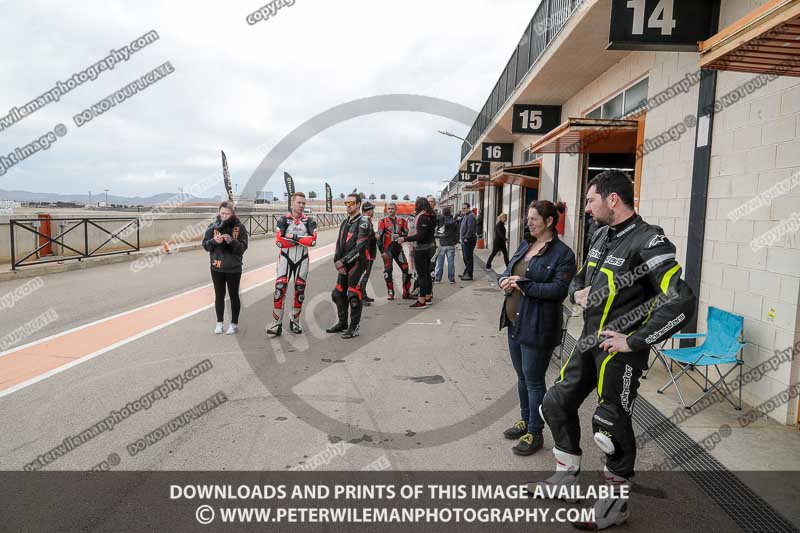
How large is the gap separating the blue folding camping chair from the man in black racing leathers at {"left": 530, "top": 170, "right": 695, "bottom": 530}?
2128 mm

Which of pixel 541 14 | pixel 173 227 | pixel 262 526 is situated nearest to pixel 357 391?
pixel 262 526

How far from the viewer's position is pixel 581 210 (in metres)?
11.6

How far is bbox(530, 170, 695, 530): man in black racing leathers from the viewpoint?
2818 mm

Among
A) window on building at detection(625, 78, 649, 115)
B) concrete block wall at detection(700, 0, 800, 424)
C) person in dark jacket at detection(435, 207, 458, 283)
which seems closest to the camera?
concrete block wall at detection(700, 0, 800, 424)

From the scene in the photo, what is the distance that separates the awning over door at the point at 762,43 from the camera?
10.1 ft

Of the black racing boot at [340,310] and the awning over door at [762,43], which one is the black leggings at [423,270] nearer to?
the black racing boot at [340,310]

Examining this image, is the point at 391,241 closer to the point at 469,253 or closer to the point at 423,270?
the point at 423,270

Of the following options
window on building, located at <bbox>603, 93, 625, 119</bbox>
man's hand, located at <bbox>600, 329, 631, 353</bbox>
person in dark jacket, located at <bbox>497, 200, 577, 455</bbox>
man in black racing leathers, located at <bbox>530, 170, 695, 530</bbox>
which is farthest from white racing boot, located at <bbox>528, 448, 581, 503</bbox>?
window on building, located at <bbox>603, 93, 625, 119</bbox>

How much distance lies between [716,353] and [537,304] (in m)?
2.40

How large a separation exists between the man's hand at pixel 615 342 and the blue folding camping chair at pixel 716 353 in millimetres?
2400

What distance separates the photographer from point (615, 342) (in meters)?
2.88

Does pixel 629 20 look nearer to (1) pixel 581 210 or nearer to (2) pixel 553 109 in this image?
(1) pixel 581 210

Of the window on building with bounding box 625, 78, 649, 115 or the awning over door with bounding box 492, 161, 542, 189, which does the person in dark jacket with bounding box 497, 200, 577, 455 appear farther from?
the awning over door with bounding box 492, 161, 542, 189

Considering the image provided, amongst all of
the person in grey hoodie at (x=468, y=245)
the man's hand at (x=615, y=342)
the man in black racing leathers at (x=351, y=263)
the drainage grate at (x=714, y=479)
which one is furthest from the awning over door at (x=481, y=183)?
the man's hand at (x=615, y=342)
